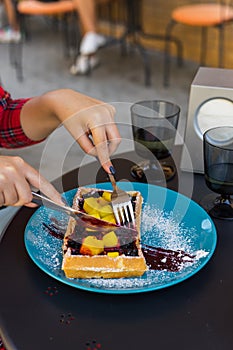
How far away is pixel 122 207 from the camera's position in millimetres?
884

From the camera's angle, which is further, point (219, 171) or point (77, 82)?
point (77, 82)

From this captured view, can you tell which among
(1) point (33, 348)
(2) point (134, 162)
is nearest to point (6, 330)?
(1) point (33, 348)

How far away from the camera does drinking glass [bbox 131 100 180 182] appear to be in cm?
105

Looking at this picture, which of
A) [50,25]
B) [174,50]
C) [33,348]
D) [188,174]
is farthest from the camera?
[50,25]

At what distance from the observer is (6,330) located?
703mm

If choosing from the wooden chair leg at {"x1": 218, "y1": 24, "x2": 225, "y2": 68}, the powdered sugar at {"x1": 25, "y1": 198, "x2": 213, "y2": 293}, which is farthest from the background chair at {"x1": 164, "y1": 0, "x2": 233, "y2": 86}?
the powdered sugar at {"x1": 25, "y1": 198, "x2": 213, "y2": 293}

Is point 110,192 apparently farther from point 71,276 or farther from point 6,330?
point 6,330

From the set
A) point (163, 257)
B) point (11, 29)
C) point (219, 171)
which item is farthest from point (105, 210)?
point (11, 29)

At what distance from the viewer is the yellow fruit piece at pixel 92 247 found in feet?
2.57

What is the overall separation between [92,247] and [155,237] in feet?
0.50

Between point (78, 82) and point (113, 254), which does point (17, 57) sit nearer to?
point (78, 82)

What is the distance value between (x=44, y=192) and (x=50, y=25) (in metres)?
4.34

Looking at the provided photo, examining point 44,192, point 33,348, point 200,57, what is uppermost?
point 44,192

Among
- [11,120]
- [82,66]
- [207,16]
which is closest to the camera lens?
[11,120]
